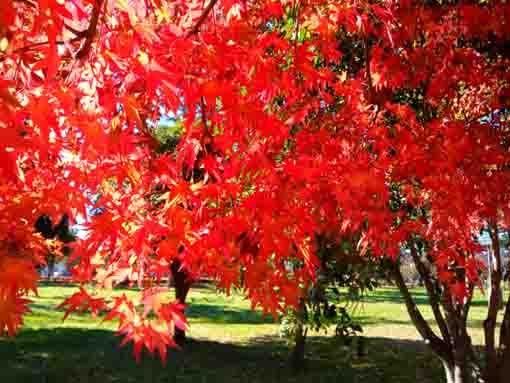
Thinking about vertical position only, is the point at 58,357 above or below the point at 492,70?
below

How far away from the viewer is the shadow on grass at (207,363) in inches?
324

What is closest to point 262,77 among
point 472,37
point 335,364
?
point 472,37

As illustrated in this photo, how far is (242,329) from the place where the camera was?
47.0ft

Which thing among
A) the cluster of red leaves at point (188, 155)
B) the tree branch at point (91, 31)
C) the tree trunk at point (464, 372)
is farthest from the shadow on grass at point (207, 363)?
the tree branch at point (91, 31)

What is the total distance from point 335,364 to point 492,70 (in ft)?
22.4

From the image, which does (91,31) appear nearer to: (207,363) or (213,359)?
(207,363)

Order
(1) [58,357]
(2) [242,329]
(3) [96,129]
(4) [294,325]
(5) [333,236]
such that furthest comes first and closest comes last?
1. (2) [242,329]
2. (1) [58,357]
3. (4) [294,325]
4. (5) [333,236]
5. (3) [96,129]

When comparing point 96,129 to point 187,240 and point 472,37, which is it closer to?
point 187,240

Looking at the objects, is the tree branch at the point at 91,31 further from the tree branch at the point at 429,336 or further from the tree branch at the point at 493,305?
the tree branch at the point at 493,305

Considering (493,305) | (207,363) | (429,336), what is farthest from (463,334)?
(207,363)

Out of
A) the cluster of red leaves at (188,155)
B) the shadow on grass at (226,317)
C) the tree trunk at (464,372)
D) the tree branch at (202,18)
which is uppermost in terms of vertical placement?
the tree branch at (202,18)

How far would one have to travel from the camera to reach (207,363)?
9.36m

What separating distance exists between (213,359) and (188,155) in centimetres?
806

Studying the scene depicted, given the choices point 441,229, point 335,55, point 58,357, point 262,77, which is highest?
point 335,55
